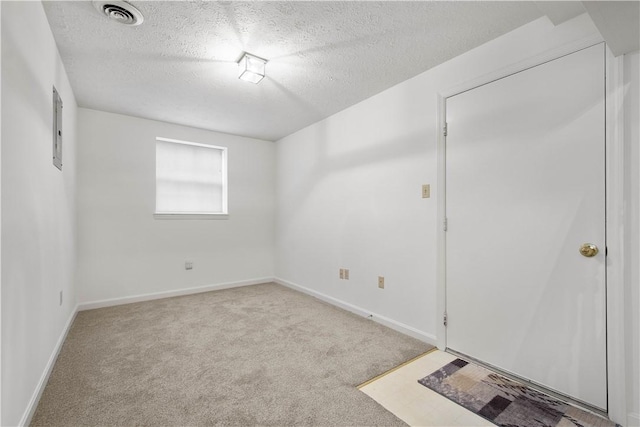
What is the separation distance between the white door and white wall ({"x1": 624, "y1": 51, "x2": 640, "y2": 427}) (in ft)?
0.32

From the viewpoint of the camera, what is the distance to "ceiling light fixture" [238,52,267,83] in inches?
90.3

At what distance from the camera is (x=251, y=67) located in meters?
2.36

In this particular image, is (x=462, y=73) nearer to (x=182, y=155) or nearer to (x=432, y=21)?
(x=432, y=21)

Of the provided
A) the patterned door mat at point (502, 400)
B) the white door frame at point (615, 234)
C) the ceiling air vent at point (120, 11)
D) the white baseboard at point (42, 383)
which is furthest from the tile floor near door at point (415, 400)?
the ceiling air vent at point (120, 11)

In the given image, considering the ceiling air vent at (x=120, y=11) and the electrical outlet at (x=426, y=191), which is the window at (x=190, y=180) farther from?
the electrical outlet at (x=426, y=191)

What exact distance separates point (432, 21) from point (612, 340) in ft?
7.13

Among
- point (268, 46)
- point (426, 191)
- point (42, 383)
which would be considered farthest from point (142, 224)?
point (426, 191)

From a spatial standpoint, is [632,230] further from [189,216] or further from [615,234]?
[189,216]

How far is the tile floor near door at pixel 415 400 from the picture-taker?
5.25ft

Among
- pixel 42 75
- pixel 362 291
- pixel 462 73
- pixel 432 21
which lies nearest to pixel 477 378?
pixel 362 291

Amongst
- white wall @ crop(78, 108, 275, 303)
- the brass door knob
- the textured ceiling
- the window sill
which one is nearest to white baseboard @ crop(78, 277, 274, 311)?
white wall @ crop(78, 108, 275, 303)

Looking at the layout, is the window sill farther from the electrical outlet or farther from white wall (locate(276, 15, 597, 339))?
the electrical outlet

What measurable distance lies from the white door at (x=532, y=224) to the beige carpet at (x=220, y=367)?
701 millimetres

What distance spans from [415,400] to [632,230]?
1.53 meters
